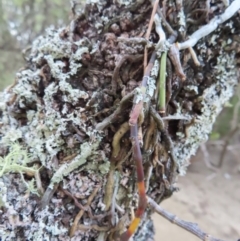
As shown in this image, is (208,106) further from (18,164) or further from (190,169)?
(190,169)

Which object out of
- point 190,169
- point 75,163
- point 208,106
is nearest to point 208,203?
point 190,169

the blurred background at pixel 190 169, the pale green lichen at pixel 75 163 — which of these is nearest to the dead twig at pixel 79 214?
the pale green lichen at pixel 75 163

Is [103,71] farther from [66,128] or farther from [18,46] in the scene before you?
[18,46]

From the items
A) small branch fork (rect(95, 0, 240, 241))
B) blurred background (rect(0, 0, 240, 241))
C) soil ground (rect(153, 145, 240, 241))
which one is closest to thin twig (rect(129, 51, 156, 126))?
small branch fork (rect(95, 0, 240, 241))

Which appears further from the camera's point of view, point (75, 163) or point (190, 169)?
point (190, 169)

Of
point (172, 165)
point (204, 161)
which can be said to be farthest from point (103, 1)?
point (204, 161)
